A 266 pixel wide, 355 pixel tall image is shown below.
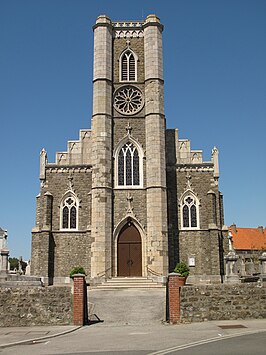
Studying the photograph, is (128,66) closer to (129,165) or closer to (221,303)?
(129,165)

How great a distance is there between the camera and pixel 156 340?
39.2ft

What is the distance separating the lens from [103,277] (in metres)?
28.4

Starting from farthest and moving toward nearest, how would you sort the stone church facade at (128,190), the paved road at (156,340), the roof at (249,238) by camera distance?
the roof at (249,238) < the stone church facade at (128,190) < the paved road at (156,340)

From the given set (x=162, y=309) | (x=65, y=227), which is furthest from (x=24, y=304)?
(x=65, y=227)

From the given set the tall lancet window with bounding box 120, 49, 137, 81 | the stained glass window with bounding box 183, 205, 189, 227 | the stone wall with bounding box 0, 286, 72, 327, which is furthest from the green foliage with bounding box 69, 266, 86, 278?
the tall lancet window with bounding box 120, 49, 137, 81

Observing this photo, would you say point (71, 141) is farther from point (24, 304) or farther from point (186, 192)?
point (24, 304)

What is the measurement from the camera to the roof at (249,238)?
2286 inches

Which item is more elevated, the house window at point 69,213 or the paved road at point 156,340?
the house window at point 69,213

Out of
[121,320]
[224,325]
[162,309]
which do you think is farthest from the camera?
[162,309]

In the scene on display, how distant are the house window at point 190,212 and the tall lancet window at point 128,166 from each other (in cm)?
369

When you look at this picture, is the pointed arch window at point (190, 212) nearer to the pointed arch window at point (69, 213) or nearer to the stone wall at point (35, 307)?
the pointed arch window at point (69, 213)

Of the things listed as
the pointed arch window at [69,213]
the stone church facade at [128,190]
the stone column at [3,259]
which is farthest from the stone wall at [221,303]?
the pointed arch window at [69,213]

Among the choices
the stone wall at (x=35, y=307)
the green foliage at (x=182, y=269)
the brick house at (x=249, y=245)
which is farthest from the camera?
the brick house at (x=249, y=245)

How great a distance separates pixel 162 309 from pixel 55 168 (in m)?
15.8
